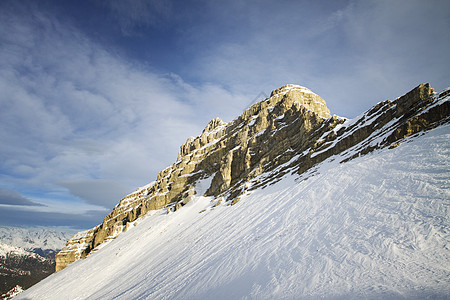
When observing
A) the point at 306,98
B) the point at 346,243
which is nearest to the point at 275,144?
the point at 306,98

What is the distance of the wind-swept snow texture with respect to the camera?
9.14 metres

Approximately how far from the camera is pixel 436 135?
18516mm

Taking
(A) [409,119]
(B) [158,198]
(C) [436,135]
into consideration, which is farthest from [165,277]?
(B) [158,198]

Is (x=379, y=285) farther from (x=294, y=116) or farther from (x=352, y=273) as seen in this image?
(x=294, y=116)

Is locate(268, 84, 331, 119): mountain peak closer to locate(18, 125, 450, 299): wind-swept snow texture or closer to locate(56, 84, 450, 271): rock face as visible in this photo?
locate(56, 84, 450, 271): rock face

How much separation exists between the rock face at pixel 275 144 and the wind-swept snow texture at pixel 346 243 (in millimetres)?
6413

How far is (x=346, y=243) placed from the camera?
39.5 feet

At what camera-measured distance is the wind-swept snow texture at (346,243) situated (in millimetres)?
9141

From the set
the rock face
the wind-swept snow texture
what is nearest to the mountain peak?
the rock face

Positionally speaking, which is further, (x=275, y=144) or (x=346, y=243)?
(x=275, y=144)

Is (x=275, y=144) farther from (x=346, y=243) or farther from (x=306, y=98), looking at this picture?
(x=346, y=243)

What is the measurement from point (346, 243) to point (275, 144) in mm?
41877

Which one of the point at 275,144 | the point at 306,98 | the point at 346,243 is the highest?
the point at 306,98

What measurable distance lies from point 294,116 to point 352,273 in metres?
48.8
